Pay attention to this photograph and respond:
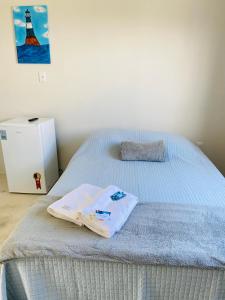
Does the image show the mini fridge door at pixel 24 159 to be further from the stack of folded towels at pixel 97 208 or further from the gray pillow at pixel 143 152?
the stack of folded towels at pixel 97 208

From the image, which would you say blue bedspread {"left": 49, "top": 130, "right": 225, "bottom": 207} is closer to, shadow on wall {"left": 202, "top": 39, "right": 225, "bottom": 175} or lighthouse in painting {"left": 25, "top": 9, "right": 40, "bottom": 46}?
shadow on wall {"left": 202, "top": 39, "right": 225, "bottom": 175}

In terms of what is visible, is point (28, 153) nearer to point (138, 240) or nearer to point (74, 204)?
point (74, 204)

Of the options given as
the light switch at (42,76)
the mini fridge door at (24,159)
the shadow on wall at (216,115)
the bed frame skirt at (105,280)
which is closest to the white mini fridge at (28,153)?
the mini fridge door at (24,159)

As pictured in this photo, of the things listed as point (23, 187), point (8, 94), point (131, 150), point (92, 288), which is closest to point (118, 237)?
point (92, 288)

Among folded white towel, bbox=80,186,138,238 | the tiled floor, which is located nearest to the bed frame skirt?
folded white towel, bbox=80,186,138,238

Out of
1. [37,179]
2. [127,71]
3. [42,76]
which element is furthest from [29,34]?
[37,179]

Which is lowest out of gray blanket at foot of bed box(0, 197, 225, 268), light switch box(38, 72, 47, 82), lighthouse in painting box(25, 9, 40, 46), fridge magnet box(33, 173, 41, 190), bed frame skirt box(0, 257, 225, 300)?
fridge magnet box(33, 173, 41, 190)

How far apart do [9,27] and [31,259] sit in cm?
232

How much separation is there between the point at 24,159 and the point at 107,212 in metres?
1.49

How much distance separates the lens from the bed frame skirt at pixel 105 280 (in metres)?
1.02

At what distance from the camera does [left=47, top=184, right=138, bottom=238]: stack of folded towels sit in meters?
1.13

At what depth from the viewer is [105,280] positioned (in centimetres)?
106

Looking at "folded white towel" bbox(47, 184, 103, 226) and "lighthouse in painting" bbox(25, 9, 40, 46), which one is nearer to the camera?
"folded white towel" bbox(47, 184, 103, 226)

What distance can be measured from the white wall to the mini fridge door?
0.45 m
